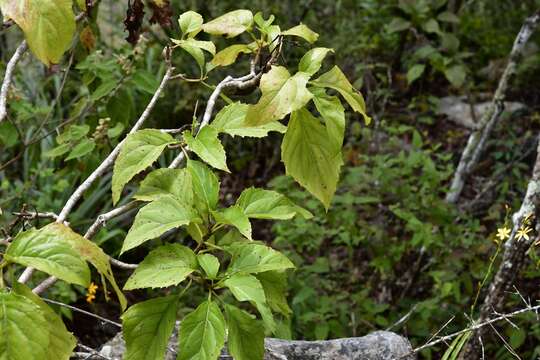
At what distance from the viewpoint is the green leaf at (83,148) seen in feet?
7.19

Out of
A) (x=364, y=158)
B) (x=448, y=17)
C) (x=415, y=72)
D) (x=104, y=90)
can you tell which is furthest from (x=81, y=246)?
(x=448, y=17)

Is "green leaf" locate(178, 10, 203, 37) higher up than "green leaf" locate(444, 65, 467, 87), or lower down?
higher up

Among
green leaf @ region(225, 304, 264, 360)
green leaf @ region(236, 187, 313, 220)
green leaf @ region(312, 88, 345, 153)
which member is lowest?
green leaf @ region(225, 304, 264, 360)

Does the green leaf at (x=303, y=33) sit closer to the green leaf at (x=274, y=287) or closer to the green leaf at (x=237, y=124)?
the green leaf at (x=237, y=124)

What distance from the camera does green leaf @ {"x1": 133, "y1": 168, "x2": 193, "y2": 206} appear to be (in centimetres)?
139

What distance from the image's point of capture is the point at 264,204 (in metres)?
1.48

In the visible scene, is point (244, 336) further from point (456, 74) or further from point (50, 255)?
point (456, 74)

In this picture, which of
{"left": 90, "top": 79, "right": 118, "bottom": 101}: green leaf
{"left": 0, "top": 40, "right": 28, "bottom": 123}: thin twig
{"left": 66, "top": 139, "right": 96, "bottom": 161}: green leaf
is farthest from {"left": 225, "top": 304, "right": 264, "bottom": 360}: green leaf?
{"left": 90, "top": 79, "right": 118, "bottom": 101}: green leaf

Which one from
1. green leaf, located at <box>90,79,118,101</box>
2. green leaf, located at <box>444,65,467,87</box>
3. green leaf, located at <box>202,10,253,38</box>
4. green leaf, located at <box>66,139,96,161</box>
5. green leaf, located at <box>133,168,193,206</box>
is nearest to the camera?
green leaf, located at <box>133,168,193,206</box>

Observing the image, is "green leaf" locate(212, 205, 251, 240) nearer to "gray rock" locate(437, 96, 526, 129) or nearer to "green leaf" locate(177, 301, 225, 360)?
"green leaf" locate(177, 301, 225, 360)

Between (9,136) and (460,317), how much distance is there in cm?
215

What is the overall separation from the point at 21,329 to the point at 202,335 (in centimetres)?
32

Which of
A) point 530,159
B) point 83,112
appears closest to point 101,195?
point 83,112

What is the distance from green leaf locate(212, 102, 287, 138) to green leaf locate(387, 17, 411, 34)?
4.26 metres
